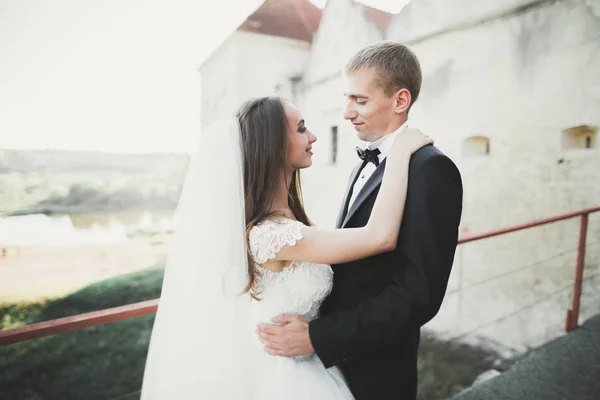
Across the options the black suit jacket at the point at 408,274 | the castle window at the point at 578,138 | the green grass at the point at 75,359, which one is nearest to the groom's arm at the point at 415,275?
the black suit jacket at the point at 408,274

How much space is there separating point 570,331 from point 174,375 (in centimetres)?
303

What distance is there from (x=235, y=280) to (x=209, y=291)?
0.11 m

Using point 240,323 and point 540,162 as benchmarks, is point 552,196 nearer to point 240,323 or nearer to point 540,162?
point 540,162

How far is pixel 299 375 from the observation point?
4.03 ft

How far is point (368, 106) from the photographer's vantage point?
4.25 feet

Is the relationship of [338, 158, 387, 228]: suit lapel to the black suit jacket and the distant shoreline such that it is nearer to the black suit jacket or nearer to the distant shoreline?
the black suit jacket

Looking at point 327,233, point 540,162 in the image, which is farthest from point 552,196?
point 327,233

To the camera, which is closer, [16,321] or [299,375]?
[299,375]

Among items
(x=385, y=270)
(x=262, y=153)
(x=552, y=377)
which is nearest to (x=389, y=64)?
(x=262, y=153)

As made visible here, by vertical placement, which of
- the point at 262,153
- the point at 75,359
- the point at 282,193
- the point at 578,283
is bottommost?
the point at 75,359

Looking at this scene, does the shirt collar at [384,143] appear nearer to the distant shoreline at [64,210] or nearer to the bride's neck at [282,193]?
the bride's neck at [282,193]

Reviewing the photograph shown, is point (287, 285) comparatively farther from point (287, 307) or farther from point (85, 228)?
point (85, 228)

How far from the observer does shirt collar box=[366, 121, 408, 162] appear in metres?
1.33

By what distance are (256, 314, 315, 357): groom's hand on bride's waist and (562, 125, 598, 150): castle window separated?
5458 millimetres
